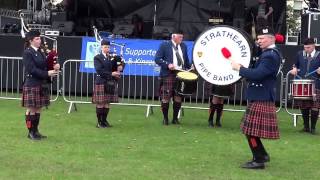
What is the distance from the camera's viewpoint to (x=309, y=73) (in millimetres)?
9312

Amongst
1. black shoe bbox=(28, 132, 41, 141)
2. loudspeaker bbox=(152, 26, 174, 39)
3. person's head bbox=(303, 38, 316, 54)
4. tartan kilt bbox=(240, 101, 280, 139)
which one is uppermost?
loudspeaker bbox=(152, 26, 174, 39)

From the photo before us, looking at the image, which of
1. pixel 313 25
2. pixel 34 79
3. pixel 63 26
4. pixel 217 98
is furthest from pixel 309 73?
pixel 63 26

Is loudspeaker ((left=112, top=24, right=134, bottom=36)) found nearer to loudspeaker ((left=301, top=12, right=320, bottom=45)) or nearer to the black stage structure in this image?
the black stage structure

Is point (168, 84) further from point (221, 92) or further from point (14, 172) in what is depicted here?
point (14, 172)

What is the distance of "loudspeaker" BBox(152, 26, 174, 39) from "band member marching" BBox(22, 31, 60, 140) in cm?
619

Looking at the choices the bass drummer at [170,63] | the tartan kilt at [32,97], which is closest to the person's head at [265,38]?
the tartan kilt at [32,97]

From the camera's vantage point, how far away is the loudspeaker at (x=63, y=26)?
14681mm

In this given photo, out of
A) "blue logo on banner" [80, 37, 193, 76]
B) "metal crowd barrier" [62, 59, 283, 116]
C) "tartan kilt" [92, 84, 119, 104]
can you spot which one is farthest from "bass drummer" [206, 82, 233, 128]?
"blue logo on banner" [80, 37, 193, 76]

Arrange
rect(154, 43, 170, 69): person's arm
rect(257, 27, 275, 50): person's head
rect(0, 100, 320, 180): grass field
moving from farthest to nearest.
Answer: rect(154, 43, 170, 69): person's arm < rect(257, 27, 275, 50): person's head < rect(0, 100, 320, 180): grass field

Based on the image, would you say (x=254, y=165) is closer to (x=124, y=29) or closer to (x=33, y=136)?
(x=33, y=136)

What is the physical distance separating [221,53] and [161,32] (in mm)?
6376

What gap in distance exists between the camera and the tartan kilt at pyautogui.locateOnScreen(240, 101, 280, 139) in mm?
6473

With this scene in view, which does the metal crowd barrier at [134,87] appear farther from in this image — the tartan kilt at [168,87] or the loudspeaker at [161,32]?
the tartan kilt at [168,87]

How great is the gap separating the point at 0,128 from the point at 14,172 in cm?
282
